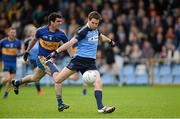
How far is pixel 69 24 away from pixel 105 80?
11.6 feet

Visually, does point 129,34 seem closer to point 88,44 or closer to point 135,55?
point 135,55

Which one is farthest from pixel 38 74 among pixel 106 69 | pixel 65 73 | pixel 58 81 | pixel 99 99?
pixel 106 69

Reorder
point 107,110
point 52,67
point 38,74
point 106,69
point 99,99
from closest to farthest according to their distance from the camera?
point 107,110 < point 99,99 < point 52,67 < point 38,74 < point 106,69

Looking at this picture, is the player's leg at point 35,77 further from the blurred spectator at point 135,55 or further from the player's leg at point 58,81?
the blurred spectator at point 135,55

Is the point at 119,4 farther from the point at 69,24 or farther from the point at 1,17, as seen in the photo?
the point at 1,17

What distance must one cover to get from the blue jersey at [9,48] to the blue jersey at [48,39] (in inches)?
210

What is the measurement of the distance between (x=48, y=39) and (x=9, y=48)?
18.7 feet

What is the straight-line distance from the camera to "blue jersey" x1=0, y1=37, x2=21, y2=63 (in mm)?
20844

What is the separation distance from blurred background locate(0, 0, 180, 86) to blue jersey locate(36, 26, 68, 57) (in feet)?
39.6

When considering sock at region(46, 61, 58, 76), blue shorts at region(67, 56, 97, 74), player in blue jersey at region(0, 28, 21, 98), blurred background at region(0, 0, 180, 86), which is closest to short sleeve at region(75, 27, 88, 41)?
→ blue shorts at region(67, 56, 97, 74)

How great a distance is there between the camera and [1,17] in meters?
30.0

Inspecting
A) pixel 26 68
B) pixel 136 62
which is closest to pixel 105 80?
pixel 136 62

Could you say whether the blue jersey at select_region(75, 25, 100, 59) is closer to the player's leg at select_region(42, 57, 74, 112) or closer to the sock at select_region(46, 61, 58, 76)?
the player's leg at select_region(42, 57, 74, 112)

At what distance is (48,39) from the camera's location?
15.6 metres
